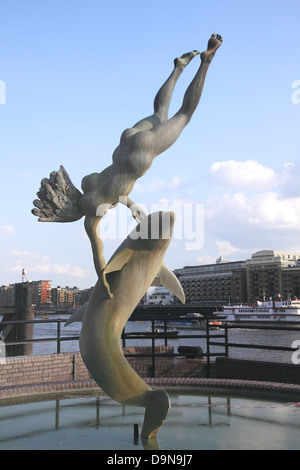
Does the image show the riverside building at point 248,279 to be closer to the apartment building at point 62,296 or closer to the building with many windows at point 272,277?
the building with many windows at point 272,277

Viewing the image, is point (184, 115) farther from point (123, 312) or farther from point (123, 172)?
point (123, 312)

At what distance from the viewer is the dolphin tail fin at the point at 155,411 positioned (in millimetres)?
4441

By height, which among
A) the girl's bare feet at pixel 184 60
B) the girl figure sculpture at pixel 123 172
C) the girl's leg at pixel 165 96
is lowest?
the girl figure sculpture at pixel 123 172

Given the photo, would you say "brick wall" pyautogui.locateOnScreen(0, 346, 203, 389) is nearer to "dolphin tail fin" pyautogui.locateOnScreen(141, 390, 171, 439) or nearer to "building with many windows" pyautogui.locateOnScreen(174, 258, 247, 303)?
"dolphin tail fin" pyautogui.locateOnScreen(141, 390, 171, 439)

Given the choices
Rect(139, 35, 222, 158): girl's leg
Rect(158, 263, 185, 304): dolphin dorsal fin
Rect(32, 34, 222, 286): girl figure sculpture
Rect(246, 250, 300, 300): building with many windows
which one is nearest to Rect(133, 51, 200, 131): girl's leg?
Rect(32, 34, 222, 286): girl figure sculpture

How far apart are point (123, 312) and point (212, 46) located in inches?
120

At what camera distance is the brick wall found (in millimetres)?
8344

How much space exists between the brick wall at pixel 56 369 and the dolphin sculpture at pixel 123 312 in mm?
3629

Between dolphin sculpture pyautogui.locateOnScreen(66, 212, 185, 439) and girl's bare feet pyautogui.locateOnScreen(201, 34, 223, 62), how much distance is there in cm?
175

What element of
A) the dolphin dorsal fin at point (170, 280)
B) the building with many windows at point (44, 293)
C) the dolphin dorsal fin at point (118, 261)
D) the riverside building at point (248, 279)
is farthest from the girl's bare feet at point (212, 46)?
the building with many windows at point (44, 293)

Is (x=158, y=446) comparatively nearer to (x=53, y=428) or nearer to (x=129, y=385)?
(x=129, y=385)

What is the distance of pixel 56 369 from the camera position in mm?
8820
